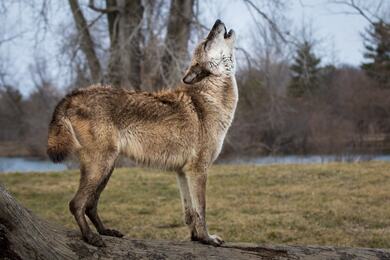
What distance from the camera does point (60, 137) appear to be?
13.9 ft

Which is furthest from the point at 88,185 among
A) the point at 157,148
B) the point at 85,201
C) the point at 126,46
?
the point at 126,46

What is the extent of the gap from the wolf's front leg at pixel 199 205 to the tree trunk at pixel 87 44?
16685mm

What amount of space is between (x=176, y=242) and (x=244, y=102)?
2969cm

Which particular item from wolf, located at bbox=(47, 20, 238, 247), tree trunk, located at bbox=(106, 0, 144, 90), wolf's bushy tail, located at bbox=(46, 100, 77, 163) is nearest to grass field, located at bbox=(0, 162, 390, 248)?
wolf, located at bbox=(47, 20, 238, 247)

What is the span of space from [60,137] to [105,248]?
998 mm

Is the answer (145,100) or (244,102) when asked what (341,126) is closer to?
(244,102)

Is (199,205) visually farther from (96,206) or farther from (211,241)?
(96,206)

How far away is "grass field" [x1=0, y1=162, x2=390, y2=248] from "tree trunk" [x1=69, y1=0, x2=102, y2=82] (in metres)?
6.30

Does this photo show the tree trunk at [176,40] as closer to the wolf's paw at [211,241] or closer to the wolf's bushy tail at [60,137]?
the wolf's paw at [211,241]

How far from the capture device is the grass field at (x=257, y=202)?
8.16 metres

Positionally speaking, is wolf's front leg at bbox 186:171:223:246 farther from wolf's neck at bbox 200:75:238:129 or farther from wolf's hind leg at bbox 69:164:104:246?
wolf's hind leg at bbox 69:164:104:246

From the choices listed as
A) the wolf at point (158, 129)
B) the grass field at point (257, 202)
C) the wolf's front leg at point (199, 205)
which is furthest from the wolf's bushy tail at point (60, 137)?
the grass field at point (257, 202)

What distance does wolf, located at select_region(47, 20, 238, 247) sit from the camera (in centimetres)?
425

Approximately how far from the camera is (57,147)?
416 cm
